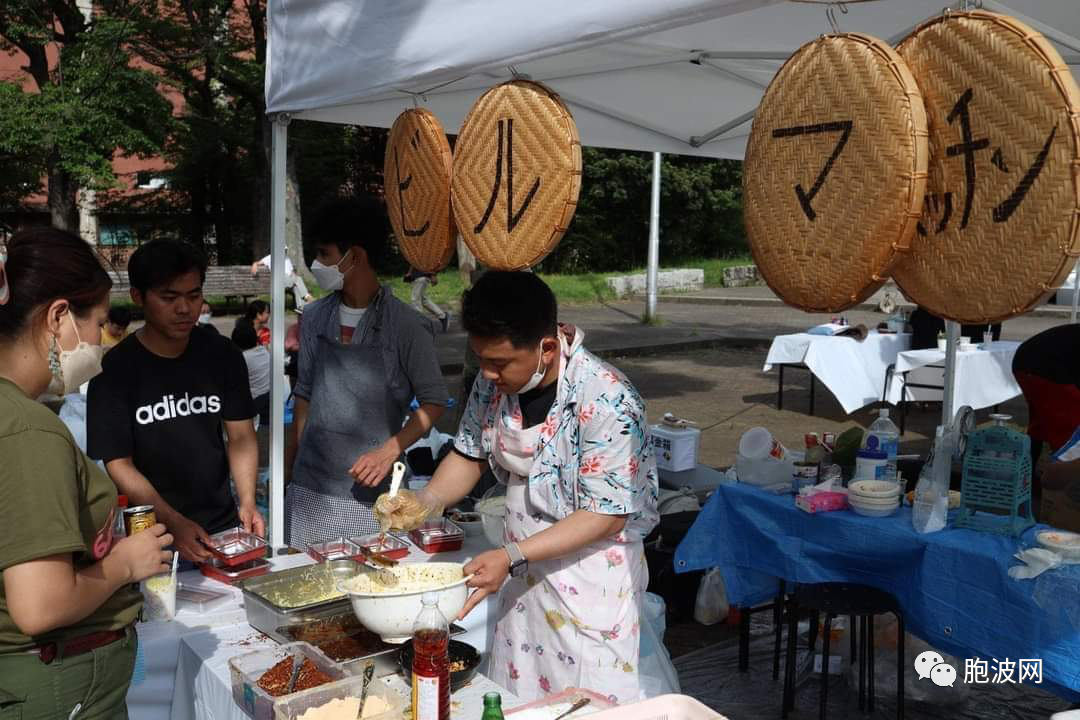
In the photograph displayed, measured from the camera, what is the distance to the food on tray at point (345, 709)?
1.75m

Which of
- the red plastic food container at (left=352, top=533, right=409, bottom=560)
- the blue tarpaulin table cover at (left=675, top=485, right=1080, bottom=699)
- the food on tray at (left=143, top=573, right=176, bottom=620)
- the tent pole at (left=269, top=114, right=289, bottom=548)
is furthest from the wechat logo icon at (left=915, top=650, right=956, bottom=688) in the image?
the food on tray at (left=143, top=573, right=176, bottom=620)

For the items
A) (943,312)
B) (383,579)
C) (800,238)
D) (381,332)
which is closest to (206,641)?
(383,579)

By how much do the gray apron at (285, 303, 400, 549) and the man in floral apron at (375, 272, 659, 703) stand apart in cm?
75

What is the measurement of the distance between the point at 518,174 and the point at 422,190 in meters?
0.52

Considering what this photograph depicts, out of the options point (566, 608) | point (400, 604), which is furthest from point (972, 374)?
point (400, 604)

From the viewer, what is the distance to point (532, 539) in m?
2.12

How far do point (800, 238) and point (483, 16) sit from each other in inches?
43.1

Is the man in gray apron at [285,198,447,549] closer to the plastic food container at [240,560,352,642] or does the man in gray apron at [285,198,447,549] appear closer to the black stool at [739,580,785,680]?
the plastic food container at [240,560,352,642]

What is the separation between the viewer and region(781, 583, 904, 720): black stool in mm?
3256

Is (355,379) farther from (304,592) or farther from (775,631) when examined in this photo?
(775,631)

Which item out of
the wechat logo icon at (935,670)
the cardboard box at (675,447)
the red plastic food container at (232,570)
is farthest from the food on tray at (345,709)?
the cardboard box at (675,447)

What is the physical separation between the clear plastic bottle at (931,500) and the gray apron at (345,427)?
193 centimetres

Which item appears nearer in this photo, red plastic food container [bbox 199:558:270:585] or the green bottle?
the green bottle

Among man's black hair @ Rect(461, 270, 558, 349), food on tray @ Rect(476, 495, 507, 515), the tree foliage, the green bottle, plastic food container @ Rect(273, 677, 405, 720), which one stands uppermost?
the tree foliage
